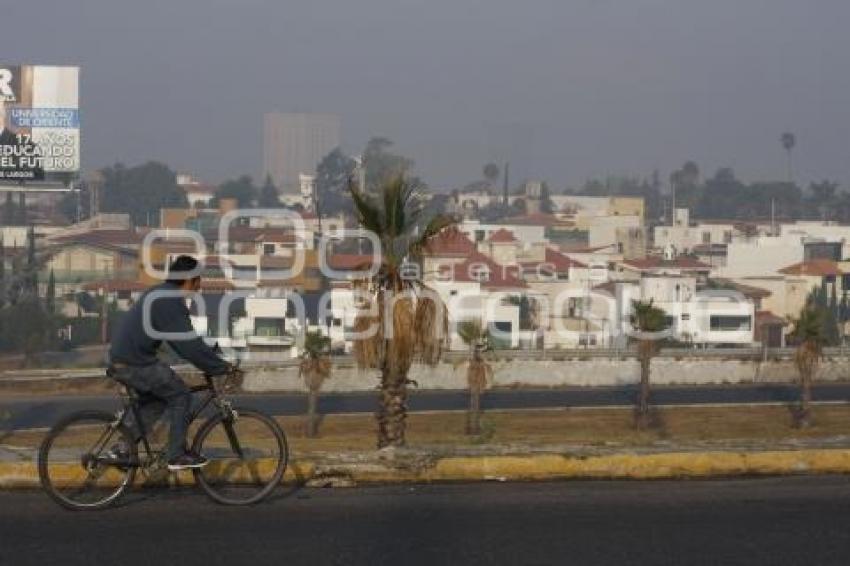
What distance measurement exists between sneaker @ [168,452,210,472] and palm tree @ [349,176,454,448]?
1008cm

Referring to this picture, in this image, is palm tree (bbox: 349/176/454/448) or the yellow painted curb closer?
the yellow painted curb

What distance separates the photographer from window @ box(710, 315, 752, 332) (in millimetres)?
66375

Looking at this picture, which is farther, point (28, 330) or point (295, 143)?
point (295, 143)

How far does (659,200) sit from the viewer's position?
197000mm

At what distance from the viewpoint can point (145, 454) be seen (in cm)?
723

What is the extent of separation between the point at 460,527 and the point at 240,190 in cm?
15766

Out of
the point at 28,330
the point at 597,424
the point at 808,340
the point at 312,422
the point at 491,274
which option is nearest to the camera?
the point at 312,422

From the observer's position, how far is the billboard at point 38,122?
5491 centimetres

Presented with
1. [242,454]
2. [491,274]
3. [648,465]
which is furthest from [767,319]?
[242,454]

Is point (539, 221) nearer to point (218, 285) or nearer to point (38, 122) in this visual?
point (218, 285)

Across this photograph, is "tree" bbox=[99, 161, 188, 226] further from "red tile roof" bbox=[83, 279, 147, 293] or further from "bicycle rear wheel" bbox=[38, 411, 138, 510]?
"bicycle rear wheel" bbox=[38, 411, 138, 510]

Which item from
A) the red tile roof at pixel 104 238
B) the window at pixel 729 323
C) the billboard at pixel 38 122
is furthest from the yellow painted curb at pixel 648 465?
the red tile roof at pixel 104 238

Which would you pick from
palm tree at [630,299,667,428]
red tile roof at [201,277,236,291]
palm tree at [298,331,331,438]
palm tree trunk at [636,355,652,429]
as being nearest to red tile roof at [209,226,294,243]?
red tile roof at [201,277,236,291]

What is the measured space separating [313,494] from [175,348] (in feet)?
3.51
